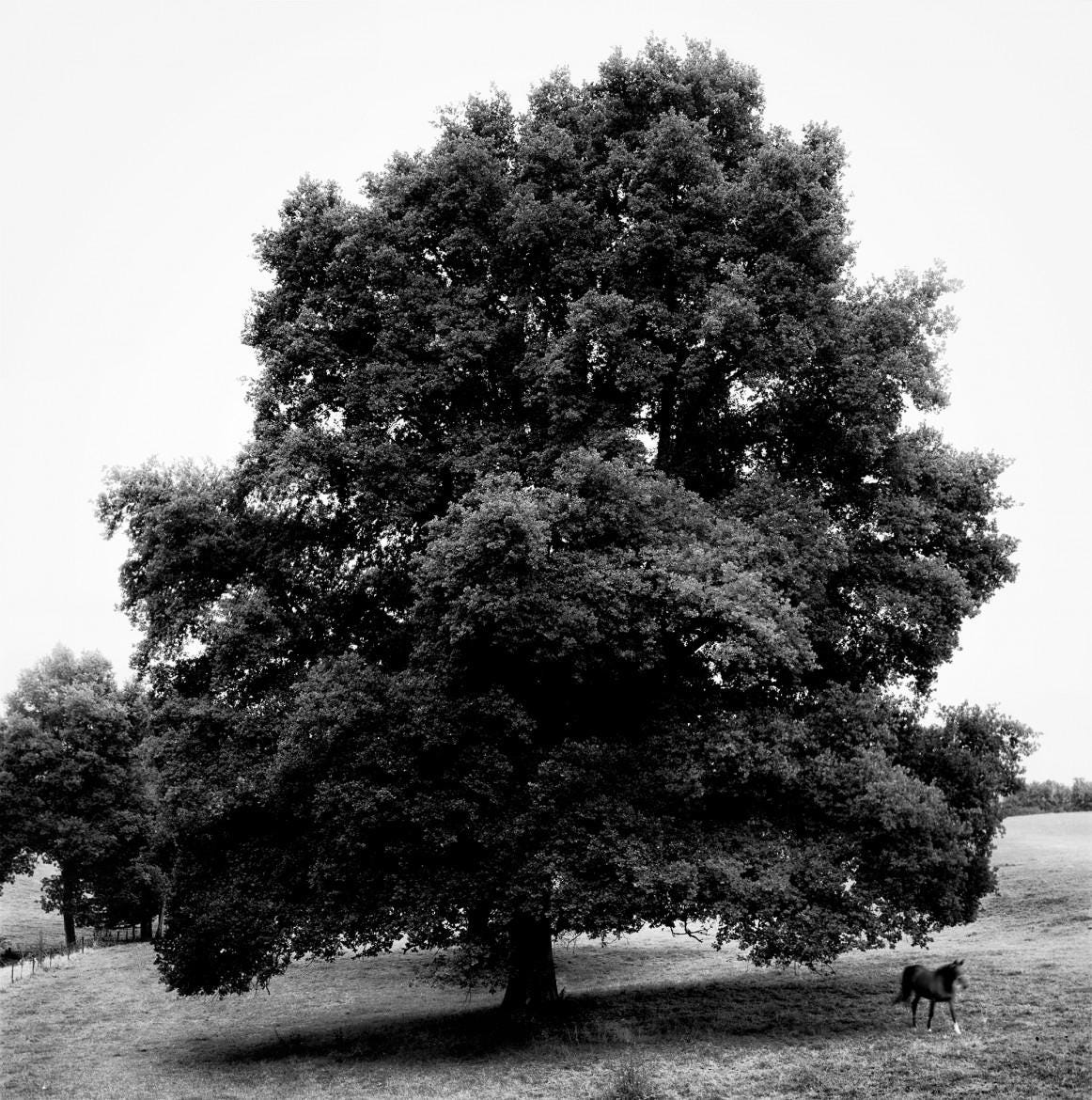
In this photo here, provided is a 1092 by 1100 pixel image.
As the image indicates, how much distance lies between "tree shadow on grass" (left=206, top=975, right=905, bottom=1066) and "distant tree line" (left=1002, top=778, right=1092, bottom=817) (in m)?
37.0

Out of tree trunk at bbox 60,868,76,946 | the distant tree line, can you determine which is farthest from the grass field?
the distant tree line

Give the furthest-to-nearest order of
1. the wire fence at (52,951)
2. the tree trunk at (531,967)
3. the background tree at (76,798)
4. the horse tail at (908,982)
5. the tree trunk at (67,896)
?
1. the tree trunk at (67,896)
2. the background tree at (76,798)
3. the wire fence at (52,951)
4. the tree trunk at (531,967)
5. the horse tail at (908,982)

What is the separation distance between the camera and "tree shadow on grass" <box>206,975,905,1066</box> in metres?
17.8

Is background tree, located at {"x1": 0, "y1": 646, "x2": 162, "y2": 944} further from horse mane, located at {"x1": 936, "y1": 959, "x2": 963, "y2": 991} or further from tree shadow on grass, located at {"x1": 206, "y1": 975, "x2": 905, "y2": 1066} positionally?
horse mane, located at {"x1": 936, "y1": 959, "x2": 963, "y2": 991}

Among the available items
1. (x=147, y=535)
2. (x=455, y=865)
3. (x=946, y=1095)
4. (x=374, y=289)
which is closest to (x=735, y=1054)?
(x=946, y=1095)

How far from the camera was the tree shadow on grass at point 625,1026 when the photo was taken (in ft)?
58.5

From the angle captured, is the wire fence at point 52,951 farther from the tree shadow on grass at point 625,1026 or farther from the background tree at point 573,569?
the background tree at point 573,569

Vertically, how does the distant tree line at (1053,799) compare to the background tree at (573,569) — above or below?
below

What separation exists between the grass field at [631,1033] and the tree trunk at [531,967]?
23.2 inches

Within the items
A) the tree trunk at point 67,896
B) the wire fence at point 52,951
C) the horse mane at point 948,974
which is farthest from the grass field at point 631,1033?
the tree trunk at point 67,896

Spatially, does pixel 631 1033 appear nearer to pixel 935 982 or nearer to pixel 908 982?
pixel 908 982

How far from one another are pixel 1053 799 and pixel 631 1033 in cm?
4572

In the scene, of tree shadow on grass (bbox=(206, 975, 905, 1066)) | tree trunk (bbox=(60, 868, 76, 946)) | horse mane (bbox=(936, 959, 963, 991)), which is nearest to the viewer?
horse mane (bbox=(936, 959, 963, 991))

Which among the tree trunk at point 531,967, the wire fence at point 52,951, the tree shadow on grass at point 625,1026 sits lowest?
the wire fence at point 52,951
